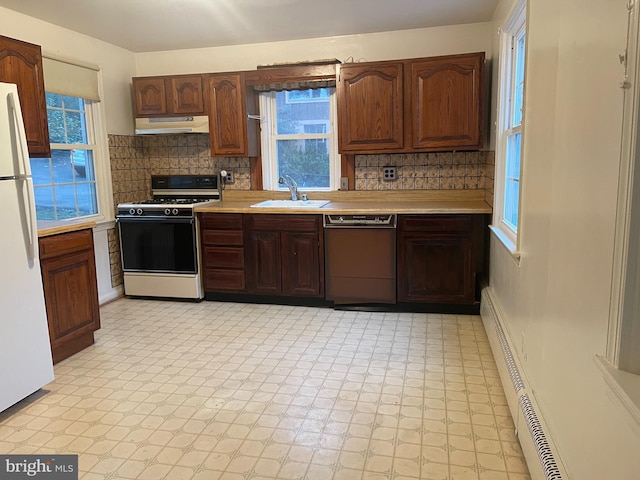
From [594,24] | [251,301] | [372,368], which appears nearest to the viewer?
[594,24]

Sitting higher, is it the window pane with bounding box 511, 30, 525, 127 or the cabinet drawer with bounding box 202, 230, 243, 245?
the window pane with bounding box 511, 30, 525, 127

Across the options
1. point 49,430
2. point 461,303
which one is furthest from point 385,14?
point 49,430

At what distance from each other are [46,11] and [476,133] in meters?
3.36

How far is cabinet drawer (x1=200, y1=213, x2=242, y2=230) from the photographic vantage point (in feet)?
13.8

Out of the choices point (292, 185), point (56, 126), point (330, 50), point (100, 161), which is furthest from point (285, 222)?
point (56, 126)

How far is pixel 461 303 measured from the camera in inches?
152

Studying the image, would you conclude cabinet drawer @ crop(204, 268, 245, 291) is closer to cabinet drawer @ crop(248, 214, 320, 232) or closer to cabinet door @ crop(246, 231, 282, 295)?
cabinet door @ crop(246, 231, 282, 295)

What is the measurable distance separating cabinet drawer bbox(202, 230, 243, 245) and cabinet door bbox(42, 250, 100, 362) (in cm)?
113

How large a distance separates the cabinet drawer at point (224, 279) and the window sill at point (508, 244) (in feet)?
7.18

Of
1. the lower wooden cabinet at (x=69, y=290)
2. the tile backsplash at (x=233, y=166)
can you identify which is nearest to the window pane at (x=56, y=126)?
the tile backsplash at (x=233, y=166)

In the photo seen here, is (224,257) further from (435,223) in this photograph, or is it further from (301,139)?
(435,223)

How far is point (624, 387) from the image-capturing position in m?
1.01

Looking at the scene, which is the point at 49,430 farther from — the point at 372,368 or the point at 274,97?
the point at 274,97

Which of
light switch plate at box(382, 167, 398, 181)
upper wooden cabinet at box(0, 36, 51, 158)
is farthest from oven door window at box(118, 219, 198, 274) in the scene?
light switch plate at box(382, 167, 398, 181)
